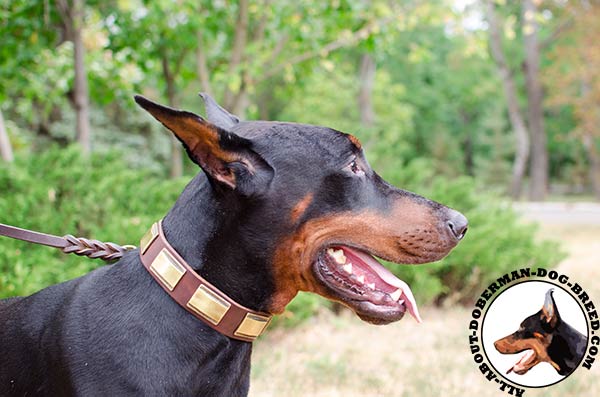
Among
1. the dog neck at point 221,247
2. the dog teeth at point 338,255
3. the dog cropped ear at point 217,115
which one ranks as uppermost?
the dog cropped ear at point 217,115

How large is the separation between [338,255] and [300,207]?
0.24 metres

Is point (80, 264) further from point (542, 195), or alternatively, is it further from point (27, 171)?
point (542, 195)

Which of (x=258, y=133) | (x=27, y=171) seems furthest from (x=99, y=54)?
(x=258, y=133)

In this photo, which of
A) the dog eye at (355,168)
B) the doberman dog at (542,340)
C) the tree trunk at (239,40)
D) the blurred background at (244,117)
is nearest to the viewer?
the dog eye at (355,168)

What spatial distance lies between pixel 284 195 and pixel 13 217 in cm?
361

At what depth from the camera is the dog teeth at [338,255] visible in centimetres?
236

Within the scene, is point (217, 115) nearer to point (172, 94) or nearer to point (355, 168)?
point (355, 168)

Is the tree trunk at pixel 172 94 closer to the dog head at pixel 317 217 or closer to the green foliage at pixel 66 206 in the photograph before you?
the green foliage at pixel 66 206

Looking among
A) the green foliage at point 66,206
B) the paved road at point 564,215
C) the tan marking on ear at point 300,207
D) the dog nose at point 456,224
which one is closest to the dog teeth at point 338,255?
the tan marking on ear at point 300,207

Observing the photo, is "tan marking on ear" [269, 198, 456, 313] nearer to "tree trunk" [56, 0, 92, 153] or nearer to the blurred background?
the blurred background

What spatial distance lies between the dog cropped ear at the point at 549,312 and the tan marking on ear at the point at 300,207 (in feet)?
6.48

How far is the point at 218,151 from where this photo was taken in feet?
7.06

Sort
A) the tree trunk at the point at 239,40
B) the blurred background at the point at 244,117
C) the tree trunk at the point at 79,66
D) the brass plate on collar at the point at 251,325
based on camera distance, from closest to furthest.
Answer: the brass plate on collar at the point at 251,325 → the blurred background at the point at 244,117 → the tree trunk at the point at 79,66 → the tree trunk at the point at 239,40

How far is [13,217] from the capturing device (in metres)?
5.15
